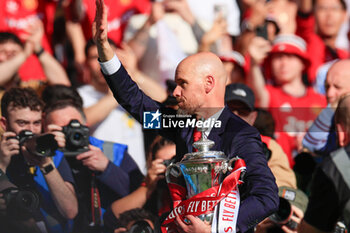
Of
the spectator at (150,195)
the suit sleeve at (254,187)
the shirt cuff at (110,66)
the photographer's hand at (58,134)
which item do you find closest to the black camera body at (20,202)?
the photographer's hand at (58,134)

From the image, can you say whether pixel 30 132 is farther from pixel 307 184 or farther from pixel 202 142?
pixel 307 184

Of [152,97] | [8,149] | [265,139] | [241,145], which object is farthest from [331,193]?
[8,149]

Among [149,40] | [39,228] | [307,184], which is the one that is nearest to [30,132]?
[39,228]

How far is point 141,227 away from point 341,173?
1.33m

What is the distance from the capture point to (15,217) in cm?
443

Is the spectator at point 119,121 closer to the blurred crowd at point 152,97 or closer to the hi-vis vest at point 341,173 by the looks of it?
the blurred crowd at point 152,97

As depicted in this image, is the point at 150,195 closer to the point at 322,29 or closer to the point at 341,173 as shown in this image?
the point at 341,173

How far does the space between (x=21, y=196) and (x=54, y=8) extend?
119 inches

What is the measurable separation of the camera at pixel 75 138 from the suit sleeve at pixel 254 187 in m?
1.32

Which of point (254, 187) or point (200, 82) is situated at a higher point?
point (200, 82)

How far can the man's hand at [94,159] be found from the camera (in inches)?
184

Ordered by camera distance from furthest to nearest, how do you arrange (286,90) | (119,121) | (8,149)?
(286,90), (119,121), (8,149)

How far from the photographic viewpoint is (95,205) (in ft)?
15.4

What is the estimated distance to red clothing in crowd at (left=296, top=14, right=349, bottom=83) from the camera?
6963mm
